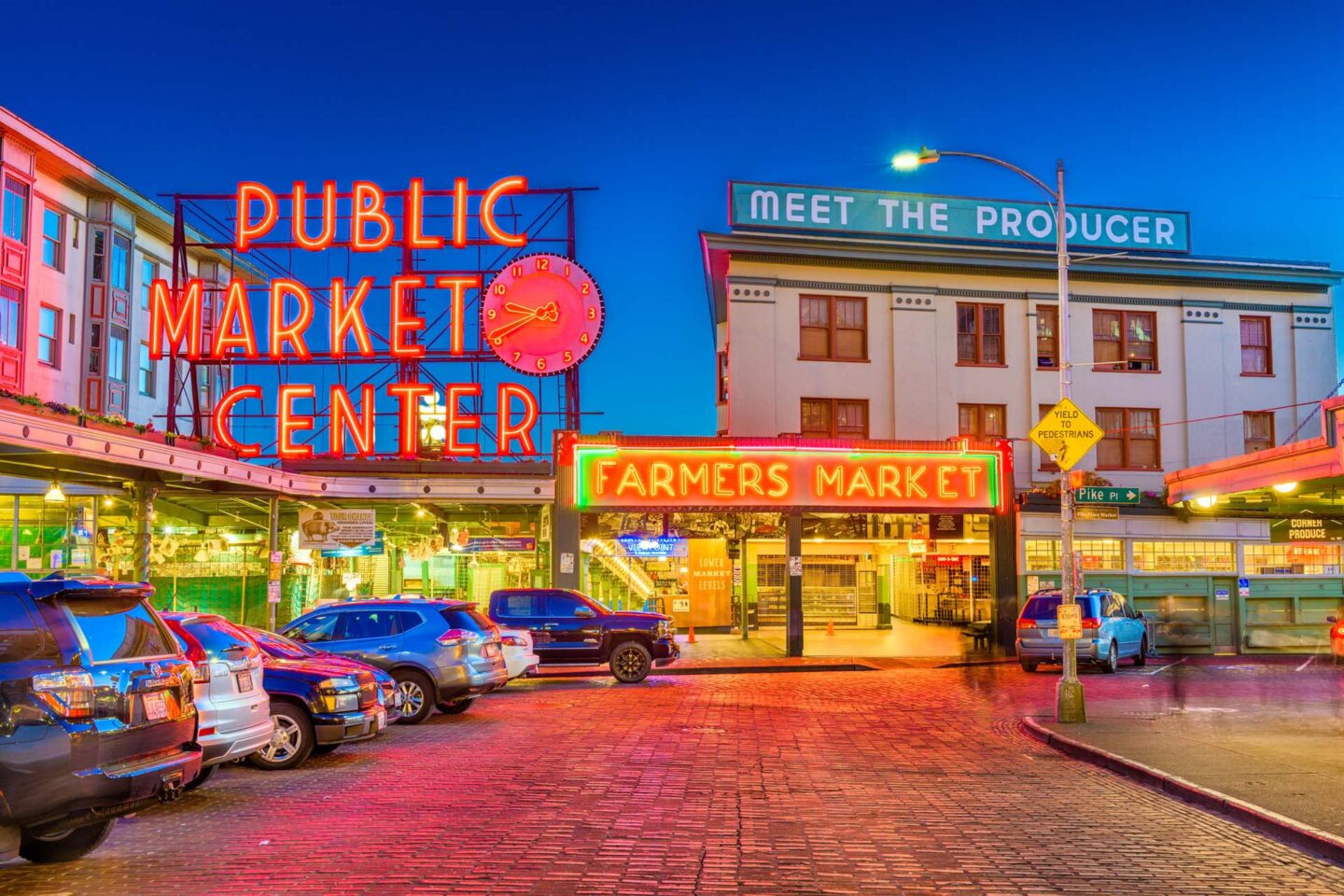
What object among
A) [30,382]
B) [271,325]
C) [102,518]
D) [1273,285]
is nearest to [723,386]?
[271,325]

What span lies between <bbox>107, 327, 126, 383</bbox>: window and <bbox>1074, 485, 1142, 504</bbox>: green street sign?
104ft

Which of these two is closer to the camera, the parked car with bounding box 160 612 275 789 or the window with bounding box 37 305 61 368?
the parked car with bounding box 160 612 275 789

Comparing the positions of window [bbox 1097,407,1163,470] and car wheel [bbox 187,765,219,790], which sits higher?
window [bbox 1097,407,1163,470]

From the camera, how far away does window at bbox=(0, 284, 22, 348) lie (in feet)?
119

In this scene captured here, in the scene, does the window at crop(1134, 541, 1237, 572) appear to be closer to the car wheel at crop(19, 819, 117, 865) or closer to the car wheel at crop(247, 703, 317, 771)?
the car wheel at crop(247, 703, 317, 771)

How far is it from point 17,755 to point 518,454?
27.7 metres

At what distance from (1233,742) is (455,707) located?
10575 millimetres

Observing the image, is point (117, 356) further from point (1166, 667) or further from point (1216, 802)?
point (1216, 802)

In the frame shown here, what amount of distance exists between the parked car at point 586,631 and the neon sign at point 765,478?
5.80m

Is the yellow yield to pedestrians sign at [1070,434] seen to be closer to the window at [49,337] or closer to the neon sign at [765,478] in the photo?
the neon sign at [765,478]

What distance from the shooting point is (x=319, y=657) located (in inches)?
549

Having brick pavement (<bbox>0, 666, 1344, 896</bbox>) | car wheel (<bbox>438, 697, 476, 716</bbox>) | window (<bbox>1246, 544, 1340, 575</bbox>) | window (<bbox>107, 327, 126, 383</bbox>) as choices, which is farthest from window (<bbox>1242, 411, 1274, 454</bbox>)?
window (<bbox>107, 327, 126, 383</bbox>)

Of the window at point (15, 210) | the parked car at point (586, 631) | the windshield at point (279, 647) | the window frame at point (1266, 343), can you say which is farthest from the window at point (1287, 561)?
the window at point (15, 210)

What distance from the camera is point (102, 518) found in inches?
1364
